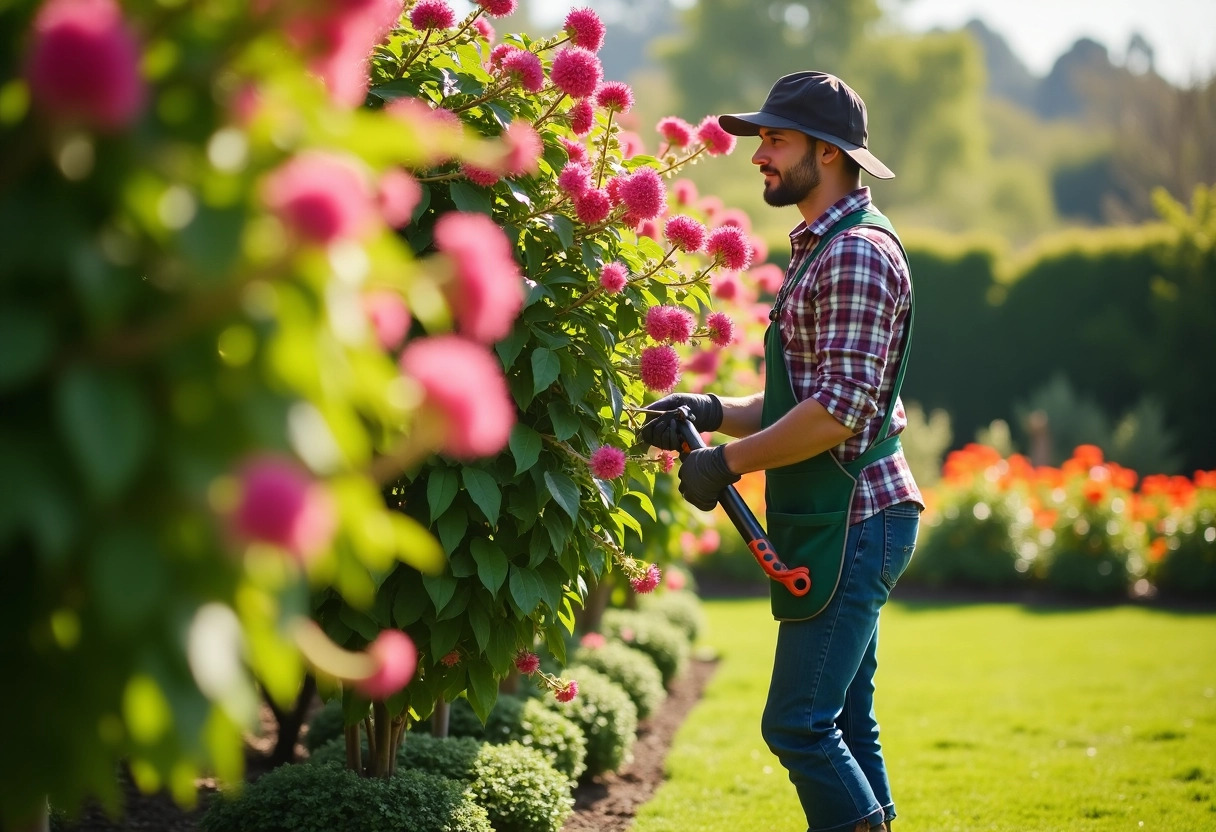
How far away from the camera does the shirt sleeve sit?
2.44 m

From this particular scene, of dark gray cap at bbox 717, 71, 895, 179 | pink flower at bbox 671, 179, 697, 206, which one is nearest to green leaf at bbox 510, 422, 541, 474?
dark gray cap at bbox 717, 71, 895, 179

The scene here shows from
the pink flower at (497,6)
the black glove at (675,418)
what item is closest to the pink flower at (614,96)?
the pink flower at (497,6)

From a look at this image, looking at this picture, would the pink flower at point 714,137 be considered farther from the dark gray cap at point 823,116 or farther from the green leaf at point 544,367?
the green leaf at point 544,367

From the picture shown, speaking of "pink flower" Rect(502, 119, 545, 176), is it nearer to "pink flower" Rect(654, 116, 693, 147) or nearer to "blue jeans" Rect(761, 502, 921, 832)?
"pink flower" Rect(654, 116, 693, 147)

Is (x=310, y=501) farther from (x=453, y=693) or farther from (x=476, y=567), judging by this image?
(x=453, y=693)

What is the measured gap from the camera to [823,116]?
9.03 feet

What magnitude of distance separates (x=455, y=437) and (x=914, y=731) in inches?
189

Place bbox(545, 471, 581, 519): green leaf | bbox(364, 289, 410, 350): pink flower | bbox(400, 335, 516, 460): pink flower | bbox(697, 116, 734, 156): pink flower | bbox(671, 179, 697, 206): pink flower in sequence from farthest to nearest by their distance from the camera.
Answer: bbox(671, 179, 697, 206): pink flower
bbox(697, 116, 734, 156): pink flower
bbox(545, 471, 581, 519): green leaf
bbox(364, 289, 410, 350): pink flower
bbox(400, 335, 516, 460): pink flower

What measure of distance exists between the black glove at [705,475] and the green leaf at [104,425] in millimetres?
1734

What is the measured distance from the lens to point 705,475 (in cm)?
263

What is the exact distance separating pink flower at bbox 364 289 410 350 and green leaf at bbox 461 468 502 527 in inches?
42.8

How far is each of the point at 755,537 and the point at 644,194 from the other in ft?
2.99

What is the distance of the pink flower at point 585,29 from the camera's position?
2604mm

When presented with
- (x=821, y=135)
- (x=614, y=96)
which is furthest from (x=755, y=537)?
(x=614, y=96)
